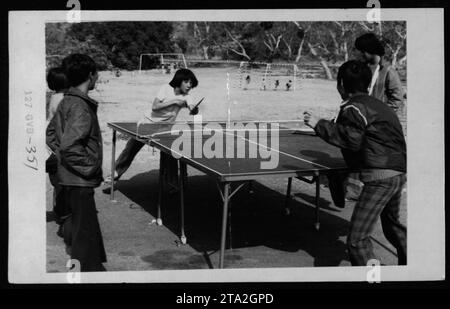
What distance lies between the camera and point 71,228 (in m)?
4.13

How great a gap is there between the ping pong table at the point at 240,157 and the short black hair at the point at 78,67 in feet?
3.52

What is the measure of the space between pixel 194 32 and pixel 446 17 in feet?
23.6

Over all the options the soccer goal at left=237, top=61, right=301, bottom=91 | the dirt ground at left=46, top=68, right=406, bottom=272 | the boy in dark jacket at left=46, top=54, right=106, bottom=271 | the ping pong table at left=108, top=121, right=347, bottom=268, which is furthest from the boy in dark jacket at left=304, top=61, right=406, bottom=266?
the soccer goal at left=237, top=61, right=301, bottom=91

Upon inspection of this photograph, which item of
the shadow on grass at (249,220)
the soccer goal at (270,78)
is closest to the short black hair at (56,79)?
the shadow on grass at (249,220)

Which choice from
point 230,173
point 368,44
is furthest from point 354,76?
point 230,173

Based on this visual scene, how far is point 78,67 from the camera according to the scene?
3.82 meters

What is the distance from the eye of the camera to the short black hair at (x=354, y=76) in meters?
3.90

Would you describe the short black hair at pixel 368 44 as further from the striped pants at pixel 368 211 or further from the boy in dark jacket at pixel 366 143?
the striped pants at pixel 368 211

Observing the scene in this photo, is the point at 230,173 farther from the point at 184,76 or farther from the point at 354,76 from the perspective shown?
the point at 184,76

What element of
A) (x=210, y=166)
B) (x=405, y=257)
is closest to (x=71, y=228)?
(x=210, y=166)

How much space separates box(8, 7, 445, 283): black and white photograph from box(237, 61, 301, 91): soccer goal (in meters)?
7.26

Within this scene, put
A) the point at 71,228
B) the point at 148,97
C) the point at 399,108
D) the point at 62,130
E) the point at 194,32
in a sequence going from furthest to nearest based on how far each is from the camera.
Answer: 1. the point at 148,97
2. the point at 194,32
3. the point at 399,108
4. the point at 71,228
5. the point at 62,130
